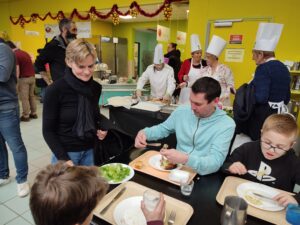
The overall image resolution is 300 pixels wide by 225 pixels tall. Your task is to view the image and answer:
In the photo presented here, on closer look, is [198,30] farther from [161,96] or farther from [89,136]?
[89,136]

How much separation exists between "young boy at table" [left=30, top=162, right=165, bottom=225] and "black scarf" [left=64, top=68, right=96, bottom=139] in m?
0.82

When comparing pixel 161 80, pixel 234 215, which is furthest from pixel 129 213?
pixel 161 80

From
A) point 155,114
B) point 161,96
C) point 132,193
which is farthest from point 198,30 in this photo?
point 132,193

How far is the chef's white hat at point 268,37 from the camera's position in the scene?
233 cm

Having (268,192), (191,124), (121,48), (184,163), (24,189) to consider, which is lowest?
(24,189)

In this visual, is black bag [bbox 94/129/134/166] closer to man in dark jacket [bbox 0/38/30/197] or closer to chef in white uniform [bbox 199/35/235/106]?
A: man in dark jacket [bbox 0/38/30/197]

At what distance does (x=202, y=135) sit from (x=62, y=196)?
108cm

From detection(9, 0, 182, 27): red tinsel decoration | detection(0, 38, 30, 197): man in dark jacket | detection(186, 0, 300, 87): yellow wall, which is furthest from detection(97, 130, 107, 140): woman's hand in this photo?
detection(9, 0, 182, 27): red tinsel decoration

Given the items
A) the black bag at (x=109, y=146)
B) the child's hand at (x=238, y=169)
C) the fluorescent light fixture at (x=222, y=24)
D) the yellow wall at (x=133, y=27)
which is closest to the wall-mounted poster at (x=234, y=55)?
the fluorescent light fixture at (x=222, y=24)

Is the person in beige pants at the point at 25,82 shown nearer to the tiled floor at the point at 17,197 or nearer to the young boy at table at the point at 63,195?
the tiled floor at the point at 17,197

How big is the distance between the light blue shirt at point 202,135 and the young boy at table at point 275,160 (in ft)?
0.38

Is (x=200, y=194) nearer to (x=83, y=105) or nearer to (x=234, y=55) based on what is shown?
(x=83, y=105)

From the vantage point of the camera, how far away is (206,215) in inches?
39.2

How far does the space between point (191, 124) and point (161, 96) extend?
1990 mm
